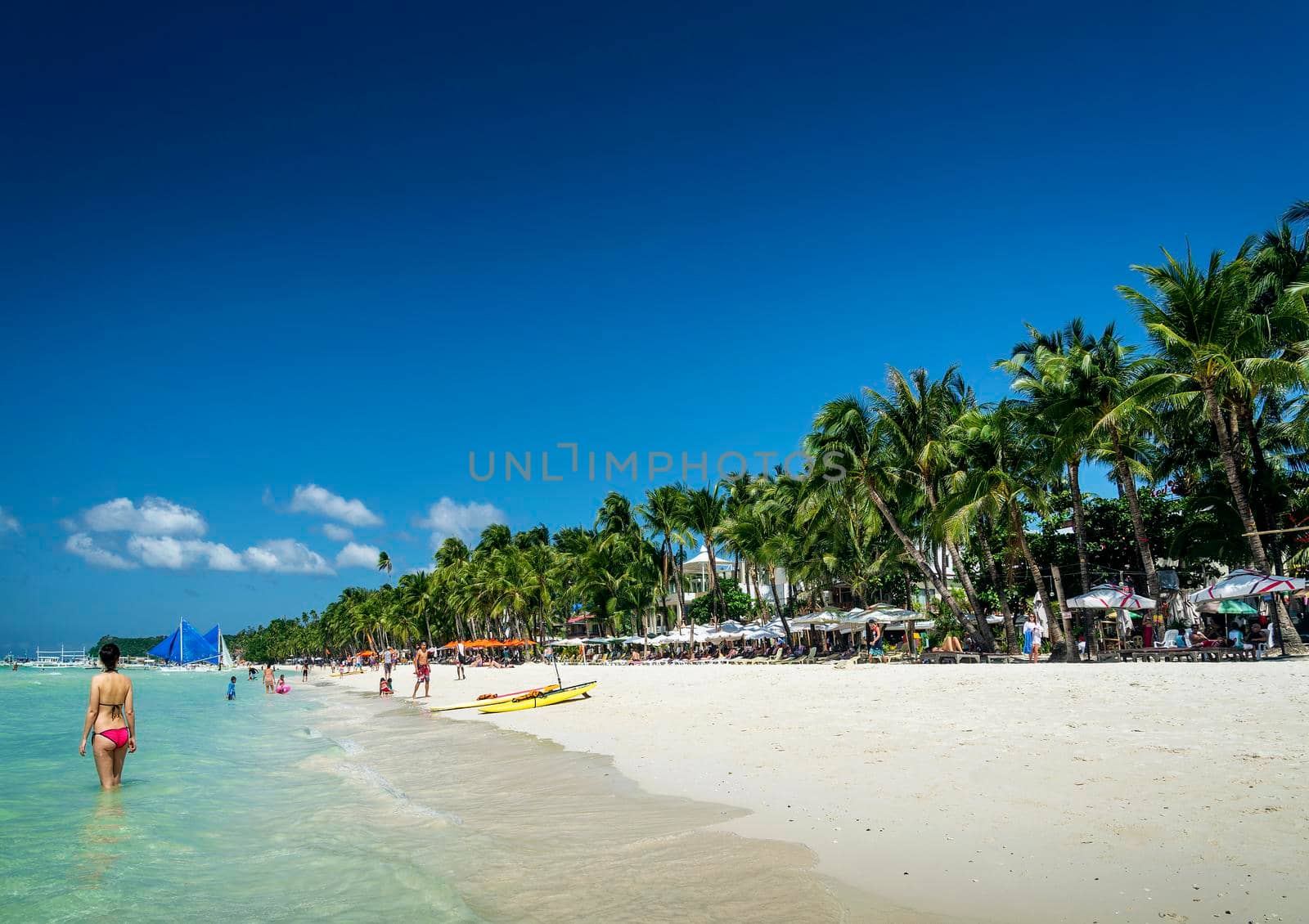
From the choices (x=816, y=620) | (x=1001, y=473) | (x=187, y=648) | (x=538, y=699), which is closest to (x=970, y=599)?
(x=1001, y=473)

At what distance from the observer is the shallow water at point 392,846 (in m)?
5.34

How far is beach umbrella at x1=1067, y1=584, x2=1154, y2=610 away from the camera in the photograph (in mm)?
21906

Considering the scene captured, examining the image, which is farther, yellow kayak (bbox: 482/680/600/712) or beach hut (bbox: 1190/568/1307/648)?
yellow kayak (bbox: 482/680/600/712)

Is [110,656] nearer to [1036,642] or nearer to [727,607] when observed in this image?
[1036,642]

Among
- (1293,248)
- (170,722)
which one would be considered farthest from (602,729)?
(1293,248)

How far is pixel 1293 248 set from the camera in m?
25.7

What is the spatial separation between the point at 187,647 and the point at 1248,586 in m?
131

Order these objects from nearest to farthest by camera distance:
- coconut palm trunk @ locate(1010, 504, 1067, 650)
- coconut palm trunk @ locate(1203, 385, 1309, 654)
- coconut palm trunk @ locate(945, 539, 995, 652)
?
coconut palm trunk @ locate(1203, 385, 1309, 654), coconut palm trunk @ locate(1010, 504, 1067, 650), coconut palm trunk @ locate(945, 539, 995, 652)

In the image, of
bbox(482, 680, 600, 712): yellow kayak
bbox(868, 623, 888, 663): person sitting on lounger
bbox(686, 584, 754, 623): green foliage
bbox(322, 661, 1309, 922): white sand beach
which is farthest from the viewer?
bbox(686, 584, 754, 623): green foliage

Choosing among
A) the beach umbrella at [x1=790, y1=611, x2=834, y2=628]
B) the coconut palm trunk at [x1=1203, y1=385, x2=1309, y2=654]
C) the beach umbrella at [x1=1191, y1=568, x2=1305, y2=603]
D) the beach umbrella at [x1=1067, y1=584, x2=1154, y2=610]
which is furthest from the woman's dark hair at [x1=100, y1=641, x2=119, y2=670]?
the beach umbrella at [x1=790, y1=611, x2=834, y2=628]

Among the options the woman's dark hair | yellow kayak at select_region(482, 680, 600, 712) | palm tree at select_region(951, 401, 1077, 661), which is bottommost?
yellow kayak at select_region(482, 680, 600, 712)

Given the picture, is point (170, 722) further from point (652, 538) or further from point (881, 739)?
point (652, 538)

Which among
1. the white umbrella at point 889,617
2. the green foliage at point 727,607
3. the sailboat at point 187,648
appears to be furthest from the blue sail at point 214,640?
the white umbrella at point 889,617

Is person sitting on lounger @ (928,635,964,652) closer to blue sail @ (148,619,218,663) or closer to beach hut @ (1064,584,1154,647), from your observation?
beach hut @ (1064,584,1154,647)
